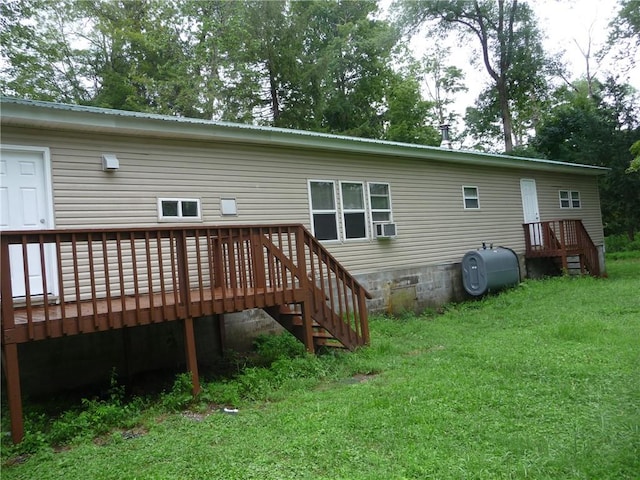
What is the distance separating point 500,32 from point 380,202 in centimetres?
1809

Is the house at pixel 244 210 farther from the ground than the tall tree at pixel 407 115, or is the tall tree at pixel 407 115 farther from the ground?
the tall tree at pixel 407 115

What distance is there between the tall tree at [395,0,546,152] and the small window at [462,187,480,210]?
11.9 metres

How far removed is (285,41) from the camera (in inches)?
744

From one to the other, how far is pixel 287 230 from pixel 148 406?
2.38m

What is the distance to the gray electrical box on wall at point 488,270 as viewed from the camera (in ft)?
32.9

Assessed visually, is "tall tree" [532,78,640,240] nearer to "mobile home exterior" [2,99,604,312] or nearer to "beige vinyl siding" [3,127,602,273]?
"mobile home exterior" [2,99,604,312]

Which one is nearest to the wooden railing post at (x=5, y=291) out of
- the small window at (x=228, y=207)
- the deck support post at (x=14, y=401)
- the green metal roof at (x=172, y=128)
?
the deck support post at (x=14, y=401)

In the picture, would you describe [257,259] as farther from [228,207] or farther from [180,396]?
[228,207]

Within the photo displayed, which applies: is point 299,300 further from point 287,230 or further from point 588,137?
point 588,137

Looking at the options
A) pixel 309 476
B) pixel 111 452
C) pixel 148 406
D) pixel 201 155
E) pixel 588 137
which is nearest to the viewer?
pixel 309 476

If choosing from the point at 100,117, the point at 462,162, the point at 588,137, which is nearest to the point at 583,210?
the point at 588,137

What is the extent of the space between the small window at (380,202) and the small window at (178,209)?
359cm

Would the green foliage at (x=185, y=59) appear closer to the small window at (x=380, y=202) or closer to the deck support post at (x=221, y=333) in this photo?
the small window at (x=380, y=202)

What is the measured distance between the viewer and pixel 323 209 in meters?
8.28
